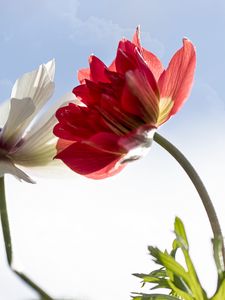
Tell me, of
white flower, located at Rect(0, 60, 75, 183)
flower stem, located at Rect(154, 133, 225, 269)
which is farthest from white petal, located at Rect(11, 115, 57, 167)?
flower stem, located at Rect(154, 133, 225, 269)

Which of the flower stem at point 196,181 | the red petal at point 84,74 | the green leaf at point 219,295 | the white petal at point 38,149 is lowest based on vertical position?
the green leaf at point 219,295

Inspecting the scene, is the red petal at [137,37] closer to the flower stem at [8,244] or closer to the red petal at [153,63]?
the red petal at [153,63]

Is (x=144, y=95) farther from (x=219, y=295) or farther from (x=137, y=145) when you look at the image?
(x=219, y=295)

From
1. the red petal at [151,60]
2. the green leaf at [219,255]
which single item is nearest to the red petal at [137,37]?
the red petal at [151,60]

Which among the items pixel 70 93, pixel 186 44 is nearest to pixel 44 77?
pixel 70 93

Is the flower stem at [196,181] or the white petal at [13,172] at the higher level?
the white petal at [13,172]

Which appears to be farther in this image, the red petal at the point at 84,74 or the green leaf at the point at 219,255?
the red petal at the point at 84,74

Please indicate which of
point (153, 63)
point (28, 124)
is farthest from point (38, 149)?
point (153, 63)
